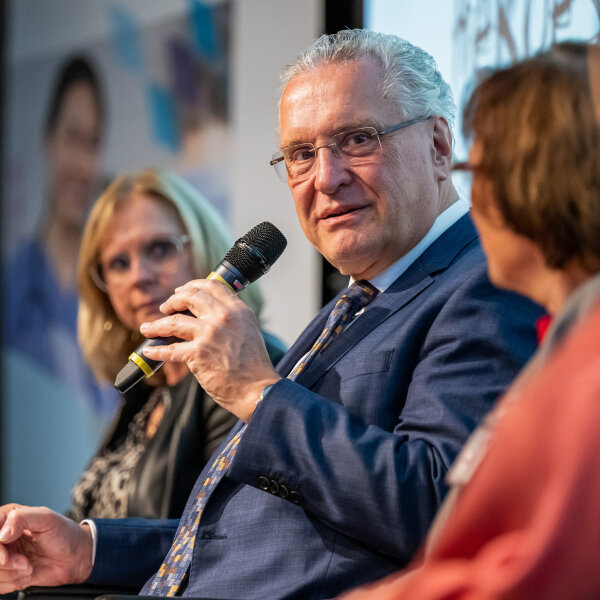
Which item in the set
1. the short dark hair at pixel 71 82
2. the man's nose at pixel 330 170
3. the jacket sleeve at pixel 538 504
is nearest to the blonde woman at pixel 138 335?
the man's nose at pixel 330 170

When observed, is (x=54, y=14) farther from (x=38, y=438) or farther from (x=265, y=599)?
(x=265, y=599)

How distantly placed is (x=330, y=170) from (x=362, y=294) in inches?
10.8

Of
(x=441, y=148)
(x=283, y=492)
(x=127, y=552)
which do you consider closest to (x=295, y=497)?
(x=283, y=492)

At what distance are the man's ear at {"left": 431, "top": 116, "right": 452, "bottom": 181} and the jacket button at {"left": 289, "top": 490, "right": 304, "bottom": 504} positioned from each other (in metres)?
0.83

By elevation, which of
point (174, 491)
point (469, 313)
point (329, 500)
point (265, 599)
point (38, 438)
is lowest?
point (38, 438)

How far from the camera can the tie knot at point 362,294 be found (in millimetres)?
1818

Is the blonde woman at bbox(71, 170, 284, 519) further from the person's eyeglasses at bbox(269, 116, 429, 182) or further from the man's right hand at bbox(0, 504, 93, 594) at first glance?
the person's eyeglasses at bbox(269, 116, 429, 182)

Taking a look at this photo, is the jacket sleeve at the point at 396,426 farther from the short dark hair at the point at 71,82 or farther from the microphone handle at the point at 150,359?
the short dark hair at the point at 71,82

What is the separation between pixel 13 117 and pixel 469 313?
4.58 meters

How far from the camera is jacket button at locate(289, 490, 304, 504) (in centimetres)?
145

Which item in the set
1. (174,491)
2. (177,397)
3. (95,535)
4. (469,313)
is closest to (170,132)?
(177,397)

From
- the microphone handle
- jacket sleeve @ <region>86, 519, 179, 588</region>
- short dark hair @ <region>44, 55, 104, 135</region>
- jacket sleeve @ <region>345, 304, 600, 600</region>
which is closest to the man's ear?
the microphone handle

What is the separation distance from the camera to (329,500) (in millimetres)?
1408

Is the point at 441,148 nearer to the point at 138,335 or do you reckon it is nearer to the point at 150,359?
the point at 150,359
